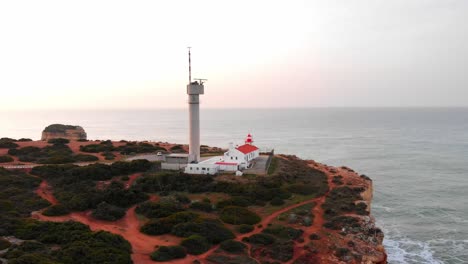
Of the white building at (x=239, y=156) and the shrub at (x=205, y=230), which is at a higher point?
the white building at (x=239, y=156)

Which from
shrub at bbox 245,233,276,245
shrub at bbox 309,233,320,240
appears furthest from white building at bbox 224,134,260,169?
shrub at bbox 309,233,320,240

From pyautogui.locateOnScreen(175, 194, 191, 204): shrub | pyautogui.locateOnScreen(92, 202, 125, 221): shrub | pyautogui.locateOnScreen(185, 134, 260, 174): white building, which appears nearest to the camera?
pyautogui.locateOnScreen(92, 202, 125, 221): shrub

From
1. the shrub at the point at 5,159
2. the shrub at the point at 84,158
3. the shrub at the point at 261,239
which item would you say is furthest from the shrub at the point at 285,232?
the shrub at the point at 5,159

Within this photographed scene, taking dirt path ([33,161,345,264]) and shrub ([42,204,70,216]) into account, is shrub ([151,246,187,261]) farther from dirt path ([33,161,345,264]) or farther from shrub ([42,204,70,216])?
shrub ([42,204,70,216])

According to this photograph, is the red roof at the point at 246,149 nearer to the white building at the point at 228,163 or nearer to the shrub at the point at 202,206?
the white building at the point at 228,163

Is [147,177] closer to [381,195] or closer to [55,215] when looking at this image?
[55,215]
